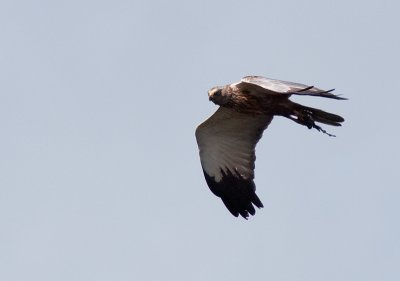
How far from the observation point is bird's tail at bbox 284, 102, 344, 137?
1778 centimetres

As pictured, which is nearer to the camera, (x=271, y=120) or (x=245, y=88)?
(x=245, y=88)

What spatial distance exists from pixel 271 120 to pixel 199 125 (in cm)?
115

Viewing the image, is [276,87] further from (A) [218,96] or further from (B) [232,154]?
(B) [232,154]

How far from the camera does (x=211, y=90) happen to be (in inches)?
728

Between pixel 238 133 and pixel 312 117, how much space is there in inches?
74.1

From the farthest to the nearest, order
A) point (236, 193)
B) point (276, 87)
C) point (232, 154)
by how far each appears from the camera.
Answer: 1. point (232, 154)
2. point (236, 193)
3. point (276, 87)

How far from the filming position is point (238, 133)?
1947cm


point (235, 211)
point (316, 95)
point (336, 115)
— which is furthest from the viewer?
point (235, 211)

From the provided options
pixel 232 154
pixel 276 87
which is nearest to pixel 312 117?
pixel 276 87

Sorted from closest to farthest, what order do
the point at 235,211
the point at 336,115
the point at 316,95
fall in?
the point at 316,95 → the point at 336,115 → the point at 235,211

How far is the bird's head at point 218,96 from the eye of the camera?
18328 mm

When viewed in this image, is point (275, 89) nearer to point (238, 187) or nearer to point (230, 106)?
point (230, 106)

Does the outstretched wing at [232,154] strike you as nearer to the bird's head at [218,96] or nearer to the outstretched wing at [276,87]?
the bird's head at [218,96]

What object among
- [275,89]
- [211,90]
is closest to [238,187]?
[211,90]
